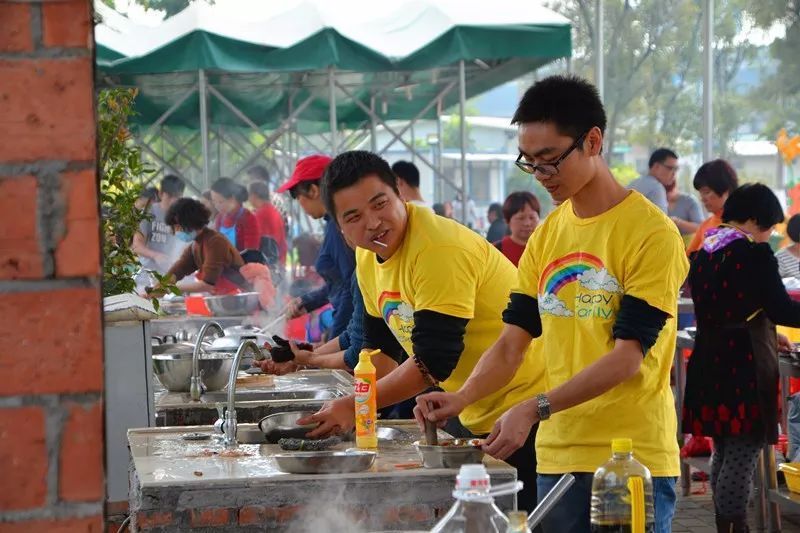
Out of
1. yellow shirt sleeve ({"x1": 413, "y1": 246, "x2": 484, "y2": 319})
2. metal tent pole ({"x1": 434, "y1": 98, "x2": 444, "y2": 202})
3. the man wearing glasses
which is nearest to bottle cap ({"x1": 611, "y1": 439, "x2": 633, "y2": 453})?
yellow shirt sleeve ({"x1": 413, "y1": 246, "x2": 484, "y2": 319})

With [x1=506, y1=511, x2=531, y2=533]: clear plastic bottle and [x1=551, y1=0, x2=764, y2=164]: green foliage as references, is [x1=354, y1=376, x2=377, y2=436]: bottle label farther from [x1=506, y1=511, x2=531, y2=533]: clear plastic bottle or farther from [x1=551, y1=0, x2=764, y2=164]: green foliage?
[x1=551, y1=0, x2=764, y2=164]: green foliage

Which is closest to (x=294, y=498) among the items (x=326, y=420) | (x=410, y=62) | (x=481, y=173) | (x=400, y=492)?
(x=400, y=492)

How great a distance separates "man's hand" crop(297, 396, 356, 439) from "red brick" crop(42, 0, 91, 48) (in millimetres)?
2783

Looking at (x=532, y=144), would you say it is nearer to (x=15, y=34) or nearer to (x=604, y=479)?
(x=604, y=479)

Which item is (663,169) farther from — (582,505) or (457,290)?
(582,505)

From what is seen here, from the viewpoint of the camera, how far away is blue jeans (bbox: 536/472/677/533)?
3.15m

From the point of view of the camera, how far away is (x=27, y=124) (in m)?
1.15

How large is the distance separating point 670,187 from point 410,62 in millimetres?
3315

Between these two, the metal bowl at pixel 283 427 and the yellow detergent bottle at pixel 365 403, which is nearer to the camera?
the yellow detergent bottle at pixel 365 403

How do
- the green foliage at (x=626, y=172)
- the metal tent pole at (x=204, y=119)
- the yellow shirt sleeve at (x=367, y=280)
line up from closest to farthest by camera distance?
the yellow shirt sleeve at (x=367, y=280) < the metal tent pole at (x=204, y=119) < the green foliage at (x=626, y=172)

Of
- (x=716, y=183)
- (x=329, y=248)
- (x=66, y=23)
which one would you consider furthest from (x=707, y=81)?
(x=66, y=23)

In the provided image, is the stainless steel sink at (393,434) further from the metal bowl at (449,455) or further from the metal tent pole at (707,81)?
Answer: the metal tent pole at (707,81)

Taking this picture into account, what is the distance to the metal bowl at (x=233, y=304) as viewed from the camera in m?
9.19

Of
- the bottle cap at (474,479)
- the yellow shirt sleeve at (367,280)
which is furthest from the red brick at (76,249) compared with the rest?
the yellow shirt sleeve at (367,280)
